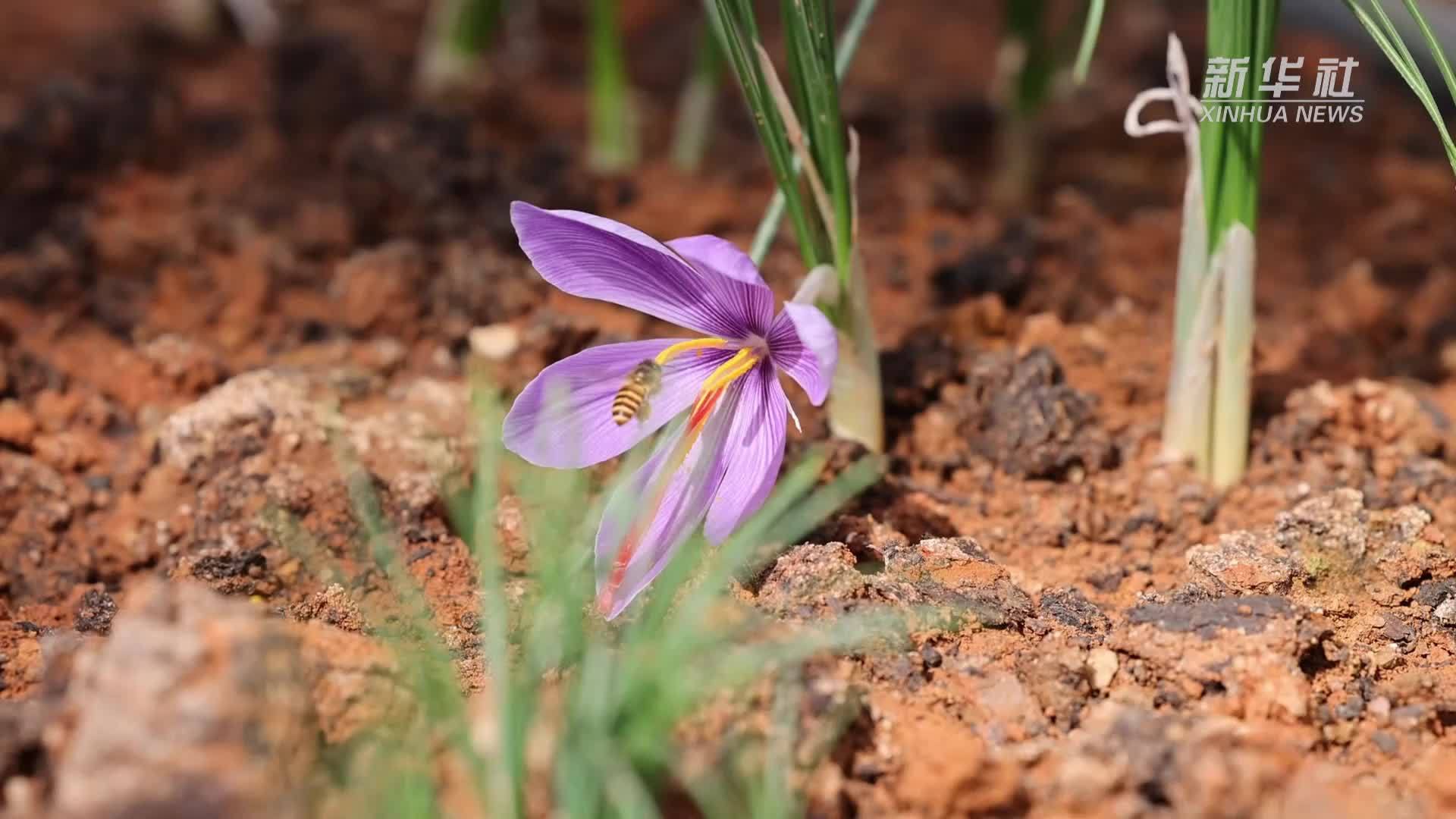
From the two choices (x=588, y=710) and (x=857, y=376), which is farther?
(x=857, y=376)

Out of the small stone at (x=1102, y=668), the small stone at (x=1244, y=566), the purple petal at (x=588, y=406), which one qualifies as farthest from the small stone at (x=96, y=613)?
the small stone at (x=1244, y=566)

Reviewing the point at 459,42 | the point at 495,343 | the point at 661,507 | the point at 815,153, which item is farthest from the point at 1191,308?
the point at 459,42

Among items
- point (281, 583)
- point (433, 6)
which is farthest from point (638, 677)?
point (433, 6)

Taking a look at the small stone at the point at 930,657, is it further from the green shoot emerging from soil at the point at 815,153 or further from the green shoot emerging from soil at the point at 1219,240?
the green shoot emerging from soil at the point at 1219,240

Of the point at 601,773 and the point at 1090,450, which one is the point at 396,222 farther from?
the point at 601,773

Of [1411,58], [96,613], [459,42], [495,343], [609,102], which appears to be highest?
[459,42]

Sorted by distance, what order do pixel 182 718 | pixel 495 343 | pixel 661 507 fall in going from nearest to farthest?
pixel 182 718
pixel 661 507
pixel 495 343

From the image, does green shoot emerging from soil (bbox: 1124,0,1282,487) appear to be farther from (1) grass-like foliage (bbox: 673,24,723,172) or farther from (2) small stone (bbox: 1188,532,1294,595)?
(1) grass-like foliage (bbox: 673,24,723,172)

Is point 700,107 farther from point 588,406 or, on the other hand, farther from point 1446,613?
point 1446,613
